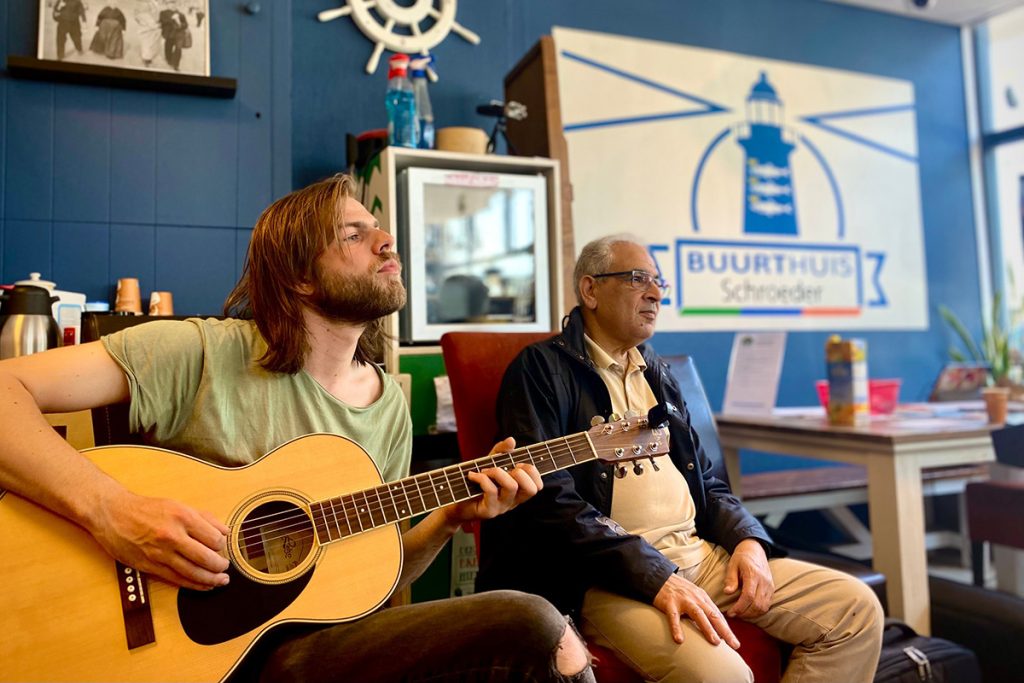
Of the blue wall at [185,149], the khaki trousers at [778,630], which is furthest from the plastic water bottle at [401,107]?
the khaki trousers at [778,630]

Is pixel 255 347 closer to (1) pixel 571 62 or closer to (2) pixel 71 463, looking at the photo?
(2) pixel 71 463

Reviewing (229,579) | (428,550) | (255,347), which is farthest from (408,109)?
(229,579)

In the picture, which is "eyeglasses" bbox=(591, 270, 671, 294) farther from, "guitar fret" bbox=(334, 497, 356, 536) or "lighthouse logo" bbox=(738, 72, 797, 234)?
"lighthouse logo" bbox=(738, 72, 797, 234)

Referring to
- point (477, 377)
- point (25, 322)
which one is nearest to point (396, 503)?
point (477, 377)

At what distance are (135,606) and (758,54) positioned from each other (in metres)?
3.80

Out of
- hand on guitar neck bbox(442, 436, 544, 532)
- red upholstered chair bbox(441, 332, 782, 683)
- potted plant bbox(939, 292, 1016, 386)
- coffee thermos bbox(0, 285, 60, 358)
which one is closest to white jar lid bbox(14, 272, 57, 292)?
coffee thermos bbox(0, 285, 60, 358)

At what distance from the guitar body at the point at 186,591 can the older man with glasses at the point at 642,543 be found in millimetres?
430

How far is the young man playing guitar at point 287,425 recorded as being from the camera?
3.48 feet

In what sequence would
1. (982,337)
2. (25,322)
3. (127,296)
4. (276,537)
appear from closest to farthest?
(276,537) → (25,322) → (127,296) → (982,337)

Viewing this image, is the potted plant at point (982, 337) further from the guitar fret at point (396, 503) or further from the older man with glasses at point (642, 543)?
the guitar fret at point (396, 503)

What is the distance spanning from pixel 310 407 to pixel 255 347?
0.49 ft

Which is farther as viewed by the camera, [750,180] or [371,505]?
[750,180]

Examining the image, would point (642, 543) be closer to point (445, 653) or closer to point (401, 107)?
point (445, 653)

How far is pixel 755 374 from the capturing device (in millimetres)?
2793
